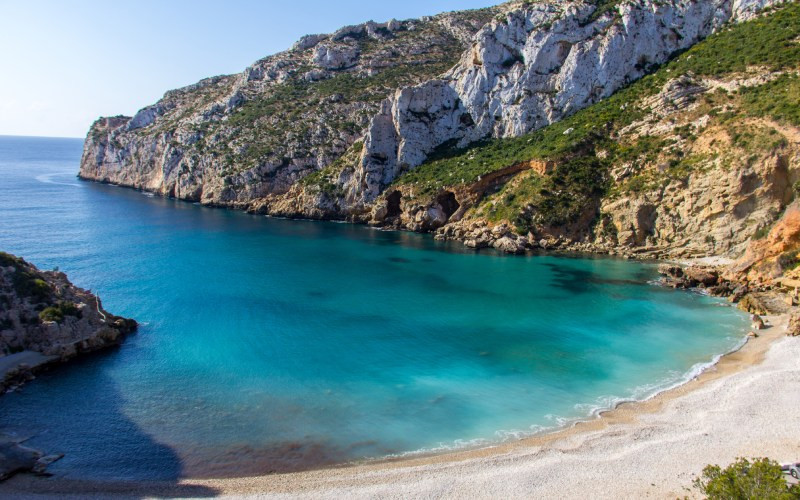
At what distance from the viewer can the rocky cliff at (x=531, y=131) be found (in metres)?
50.8

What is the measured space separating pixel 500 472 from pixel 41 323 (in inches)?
1099

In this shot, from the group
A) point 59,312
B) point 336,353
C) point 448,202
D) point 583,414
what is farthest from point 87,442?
point 448,202

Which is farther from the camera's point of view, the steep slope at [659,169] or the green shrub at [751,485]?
the steep slope at [659,169]

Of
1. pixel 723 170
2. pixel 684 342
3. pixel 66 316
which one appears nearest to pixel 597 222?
pixel 723 170

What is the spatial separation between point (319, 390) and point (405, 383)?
15.0 feet

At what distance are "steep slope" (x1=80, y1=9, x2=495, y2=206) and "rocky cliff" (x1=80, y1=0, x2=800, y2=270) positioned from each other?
419 millimetres

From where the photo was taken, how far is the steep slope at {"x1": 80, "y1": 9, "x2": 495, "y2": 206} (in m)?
87.5

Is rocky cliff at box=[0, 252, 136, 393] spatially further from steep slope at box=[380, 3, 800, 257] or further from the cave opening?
the cave opening

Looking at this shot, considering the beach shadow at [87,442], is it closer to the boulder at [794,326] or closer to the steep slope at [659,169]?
the boulder at [794,326]

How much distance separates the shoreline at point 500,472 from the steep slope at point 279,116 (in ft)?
232

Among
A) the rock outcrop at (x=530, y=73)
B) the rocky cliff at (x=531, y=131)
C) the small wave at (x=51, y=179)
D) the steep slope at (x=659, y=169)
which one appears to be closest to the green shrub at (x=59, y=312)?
the rocky cliff at (x=531, y=131)

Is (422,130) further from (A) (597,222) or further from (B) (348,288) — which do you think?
(B) (348,288)

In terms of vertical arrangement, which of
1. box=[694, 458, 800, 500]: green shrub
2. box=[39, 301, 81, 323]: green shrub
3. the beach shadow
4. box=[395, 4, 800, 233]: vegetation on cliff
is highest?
box=[395, 4, 800, 233]: vegetation on cliff

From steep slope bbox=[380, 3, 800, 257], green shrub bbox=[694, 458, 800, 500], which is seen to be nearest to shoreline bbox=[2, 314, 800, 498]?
green shrub bbox=[694, 458, 800, 500]
